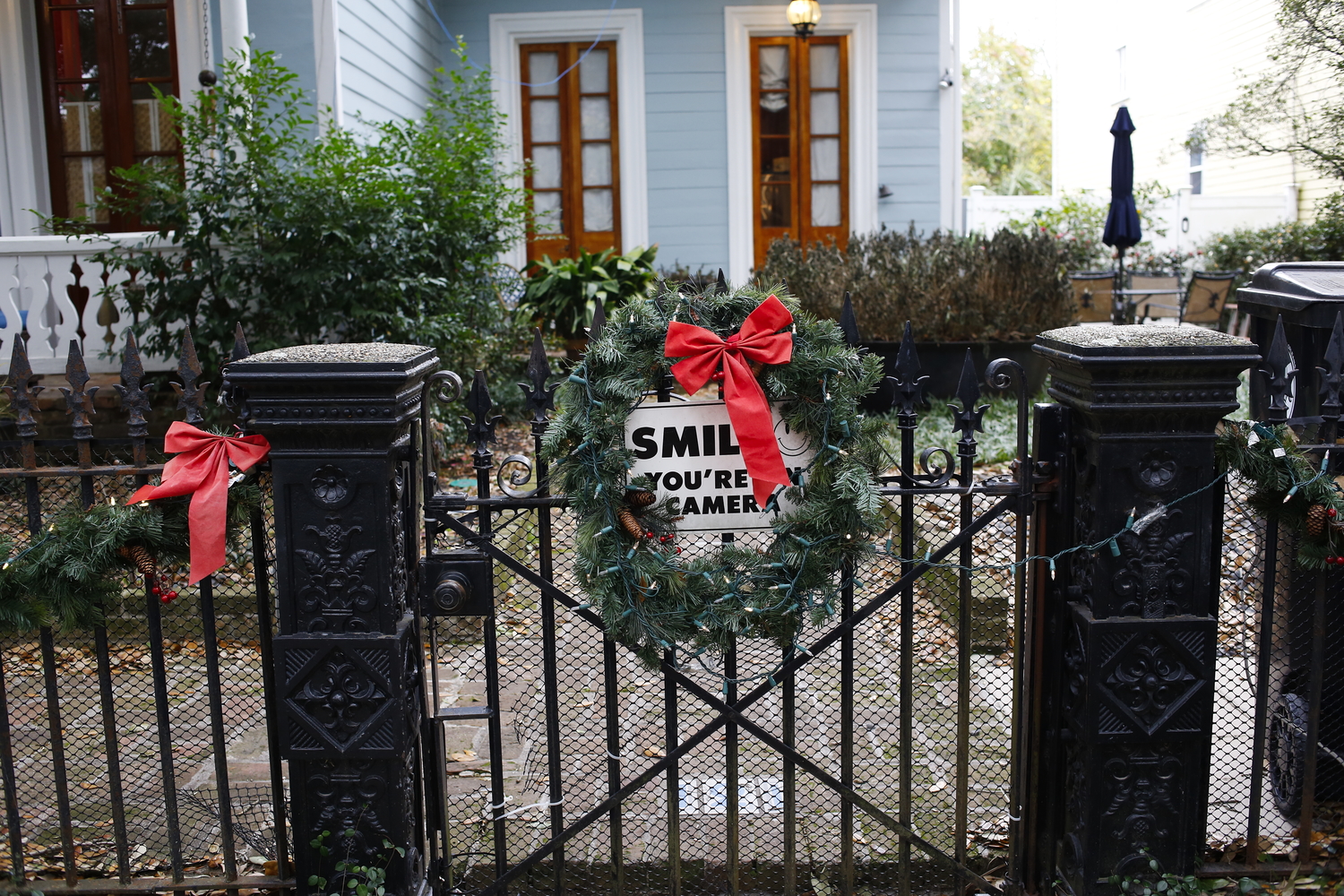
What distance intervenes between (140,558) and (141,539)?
0.05 meters

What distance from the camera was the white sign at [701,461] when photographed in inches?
98.1

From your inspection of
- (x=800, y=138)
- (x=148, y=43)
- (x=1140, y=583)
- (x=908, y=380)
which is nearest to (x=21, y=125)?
(x=148, y=43)

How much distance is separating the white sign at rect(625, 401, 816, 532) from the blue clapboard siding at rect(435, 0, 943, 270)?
30.1 ft

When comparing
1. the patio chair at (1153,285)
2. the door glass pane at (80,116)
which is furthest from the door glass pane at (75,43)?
the patio chair at (1153,285)

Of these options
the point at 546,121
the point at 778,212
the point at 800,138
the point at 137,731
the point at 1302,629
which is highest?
the point at 546,121

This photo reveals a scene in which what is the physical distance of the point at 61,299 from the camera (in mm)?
6805

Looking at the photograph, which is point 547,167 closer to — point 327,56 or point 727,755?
point 327,56

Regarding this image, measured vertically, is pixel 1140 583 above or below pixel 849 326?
below

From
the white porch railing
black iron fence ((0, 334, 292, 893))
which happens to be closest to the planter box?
the white porch railing

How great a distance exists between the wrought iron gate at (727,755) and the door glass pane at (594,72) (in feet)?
29.6

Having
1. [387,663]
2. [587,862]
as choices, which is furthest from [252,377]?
[587,862]

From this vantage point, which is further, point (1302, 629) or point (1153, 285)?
point (1153, 285)

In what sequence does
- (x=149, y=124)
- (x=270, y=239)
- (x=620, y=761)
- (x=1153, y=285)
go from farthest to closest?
1. (x=1153, y=285)
2. (x=149, y=124)
3. (x=270, y=239)
4. (x=620, y=761)

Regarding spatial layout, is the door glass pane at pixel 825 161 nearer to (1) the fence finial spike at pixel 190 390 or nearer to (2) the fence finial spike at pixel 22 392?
(1) the fence finial spike at pixel 190 390
